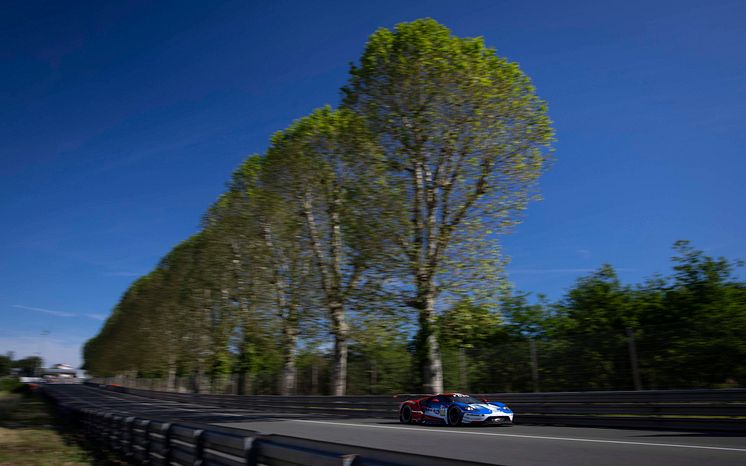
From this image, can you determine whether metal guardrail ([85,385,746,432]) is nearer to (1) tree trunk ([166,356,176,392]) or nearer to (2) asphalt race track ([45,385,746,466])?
(2) asphalt race track ([45,385,746,466])

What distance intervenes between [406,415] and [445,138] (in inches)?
414

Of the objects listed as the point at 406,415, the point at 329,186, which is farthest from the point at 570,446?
the point at 329,186

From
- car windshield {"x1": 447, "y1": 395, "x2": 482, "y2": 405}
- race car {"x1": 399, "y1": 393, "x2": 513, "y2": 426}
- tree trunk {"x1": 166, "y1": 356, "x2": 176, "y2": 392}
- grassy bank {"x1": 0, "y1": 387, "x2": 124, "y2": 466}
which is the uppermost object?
tree trunk {"x1": 166, "y1": 356, "x2": 176, "y2": 392}

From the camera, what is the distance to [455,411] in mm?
15984

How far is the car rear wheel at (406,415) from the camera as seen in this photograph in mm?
17889

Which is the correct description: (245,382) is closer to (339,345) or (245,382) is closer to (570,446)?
(339,345)

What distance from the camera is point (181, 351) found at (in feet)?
181

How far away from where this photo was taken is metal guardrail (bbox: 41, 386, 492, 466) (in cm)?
357

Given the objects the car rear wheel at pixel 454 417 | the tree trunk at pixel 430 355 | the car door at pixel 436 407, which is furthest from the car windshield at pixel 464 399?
the tree trunk at pixel 430 355

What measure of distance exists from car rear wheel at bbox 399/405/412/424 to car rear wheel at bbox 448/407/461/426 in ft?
6.58

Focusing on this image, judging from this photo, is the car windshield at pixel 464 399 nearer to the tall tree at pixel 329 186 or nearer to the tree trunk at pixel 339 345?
the tall tree at pixel 329 186

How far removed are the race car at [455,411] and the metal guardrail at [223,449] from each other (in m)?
8.83

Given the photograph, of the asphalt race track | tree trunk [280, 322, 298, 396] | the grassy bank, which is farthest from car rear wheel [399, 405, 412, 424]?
tree trunk [280, 322, 298, 396]

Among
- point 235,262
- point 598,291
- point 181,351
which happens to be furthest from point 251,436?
point 181,351
